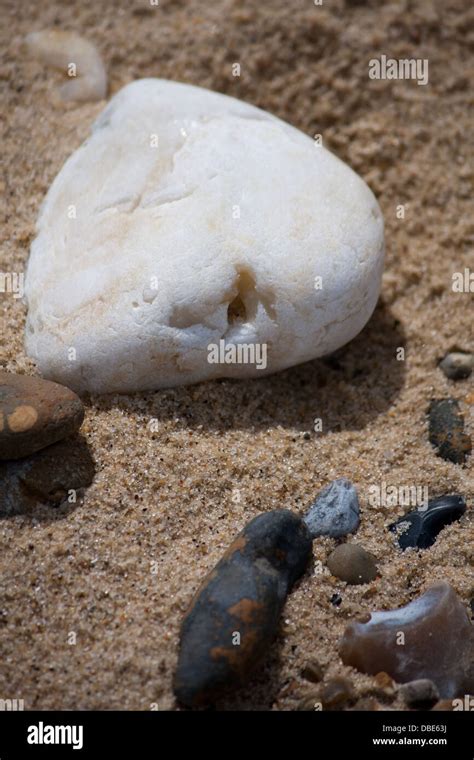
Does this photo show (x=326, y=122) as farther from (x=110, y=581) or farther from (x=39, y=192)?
(x=110, y=581)

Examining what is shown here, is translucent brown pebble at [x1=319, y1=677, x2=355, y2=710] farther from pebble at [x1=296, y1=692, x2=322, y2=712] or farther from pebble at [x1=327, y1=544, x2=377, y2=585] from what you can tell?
pebble at [x1=327, y1=544, x2=377, y2=585]

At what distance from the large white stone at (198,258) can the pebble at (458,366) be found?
448 mm

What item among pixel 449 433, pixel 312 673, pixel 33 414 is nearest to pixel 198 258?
pixel 33 414

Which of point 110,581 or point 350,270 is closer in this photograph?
point 110,581

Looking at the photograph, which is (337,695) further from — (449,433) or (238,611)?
(449,433)

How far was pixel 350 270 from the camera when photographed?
269 cm

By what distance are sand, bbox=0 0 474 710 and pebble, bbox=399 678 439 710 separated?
0.05m

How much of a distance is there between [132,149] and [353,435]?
145 centimetres

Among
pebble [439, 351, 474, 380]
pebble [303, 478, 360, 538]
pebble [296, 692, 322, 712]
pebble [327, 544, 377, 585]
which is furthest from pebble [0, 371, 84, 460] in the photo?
pebble [439, 351, 474, 380]

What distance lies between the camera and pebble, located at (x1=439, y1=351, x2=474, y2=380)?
3027mm

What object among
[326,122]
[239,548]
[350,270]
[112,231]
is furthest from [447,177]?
[239,548]

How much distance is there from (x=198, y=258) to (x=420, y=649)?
1474mm

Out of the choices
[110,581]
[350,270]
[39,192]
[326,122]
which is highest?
[326,122]

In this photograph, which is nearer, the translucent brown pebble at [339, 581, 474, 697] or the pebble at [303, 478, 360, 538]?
the translucent brown pebble at [339, 581, 474, 697]
